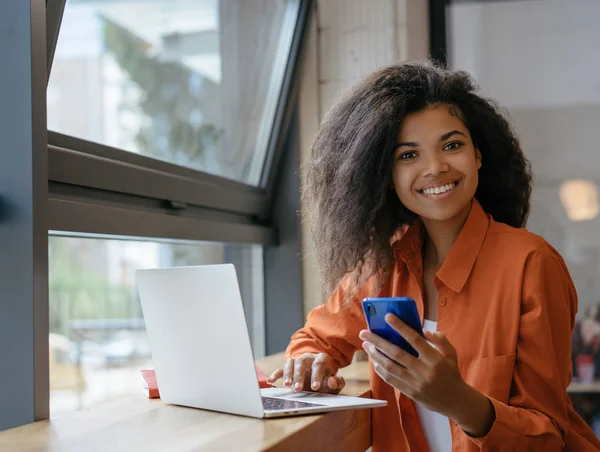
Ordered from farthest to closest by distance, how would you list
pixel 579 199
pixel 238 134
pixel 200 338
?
pixel 579 199 → pixel 238 134 → pixel 200 338

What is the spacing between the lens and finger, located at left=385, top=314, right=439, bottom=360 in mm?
1169

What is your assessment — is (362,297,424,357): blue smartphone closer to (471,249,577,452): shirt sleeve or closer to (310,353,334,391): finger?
Answer: (471,249,577,452): shirt sleeve


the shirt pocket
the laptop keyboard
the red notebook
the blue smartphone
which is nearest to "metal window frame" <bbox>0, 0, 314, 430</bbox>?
the red notebook

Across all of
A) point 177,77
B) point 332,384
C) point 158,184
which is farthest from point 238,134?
point 332,384

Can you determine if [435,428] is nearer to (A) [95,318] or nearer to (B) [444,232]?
(B) [444,232]

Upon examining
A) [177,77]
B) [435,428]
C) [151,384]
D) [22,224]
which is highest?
[177,77]

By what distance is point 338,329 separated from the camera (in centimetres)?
182

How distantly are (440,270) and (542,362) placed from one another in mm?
285

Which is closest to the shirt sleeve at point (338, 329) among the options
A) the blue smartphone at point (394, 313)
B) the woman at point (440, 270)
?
the woman at point (440, 270)

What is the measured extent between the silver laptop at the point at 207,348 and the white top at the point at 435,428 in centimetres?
25

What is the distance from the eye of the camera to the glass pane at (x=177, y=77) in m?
1.76

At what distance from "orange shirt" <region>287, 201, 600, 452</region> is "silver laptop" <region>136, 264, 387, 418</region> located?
0.23 metres

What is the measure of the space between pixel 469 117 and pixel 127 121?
857mm

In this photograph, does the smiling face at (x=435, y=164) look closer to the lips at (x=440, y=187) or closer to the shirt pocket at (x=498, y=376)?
the lips at (x=440, y=187)
